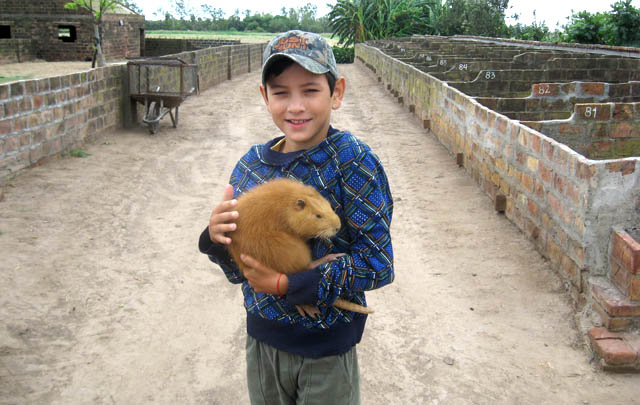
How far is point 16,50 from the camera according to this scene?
25.6m

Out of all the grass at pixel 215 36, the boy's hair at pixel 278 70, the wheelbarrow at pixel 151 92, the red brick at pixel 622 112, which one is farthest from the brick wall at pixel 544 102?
the grass at pixel 215 36

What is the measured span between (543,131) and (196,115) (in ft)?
30.1

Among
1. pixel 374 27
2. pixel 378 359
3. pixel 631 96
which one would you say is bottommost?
pixel 378 359

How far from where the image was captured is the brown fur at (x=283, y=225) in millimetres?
1635

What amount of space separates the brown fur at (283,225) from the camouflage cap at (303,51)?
14.0 inches

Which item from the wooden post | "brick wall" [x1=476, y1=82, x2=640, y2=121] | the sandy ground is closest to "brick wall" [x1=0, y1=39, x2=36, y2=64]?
the sandy ground

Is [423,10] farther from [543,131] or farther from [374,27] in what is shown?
[543,131]

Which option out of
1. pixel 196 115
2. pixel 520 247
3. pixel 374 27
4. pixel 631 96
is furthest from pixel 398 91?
pixel 374 27

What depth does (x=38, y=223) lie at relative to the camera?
5773 millimetres

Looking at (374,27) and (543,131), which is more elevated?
(374,27)

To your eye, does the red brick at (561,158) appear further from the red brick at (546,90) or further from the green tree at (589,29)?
the green tree at (589,29)

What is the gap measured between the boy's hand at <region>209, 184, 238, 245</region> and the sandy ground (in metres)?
1.87

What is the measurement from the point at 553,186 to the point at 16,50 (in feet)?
88.4

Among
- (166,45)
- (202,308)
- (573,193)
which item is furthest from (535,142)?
(166,45)
